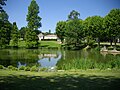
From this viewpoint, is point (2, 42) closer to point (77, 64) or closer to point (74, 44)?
point (77, 64)

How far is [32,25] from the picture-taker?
5712 cm

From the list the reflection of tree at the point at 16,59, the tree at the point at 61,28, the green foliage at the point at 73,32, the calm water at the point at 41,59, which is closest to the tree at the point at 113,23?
the green foliage at the point at 73,32

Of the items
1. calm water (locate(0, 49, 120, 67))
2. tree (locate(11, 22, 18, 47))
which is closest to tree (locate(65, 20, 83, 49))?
tree (locate(11, 22, 18, 47))

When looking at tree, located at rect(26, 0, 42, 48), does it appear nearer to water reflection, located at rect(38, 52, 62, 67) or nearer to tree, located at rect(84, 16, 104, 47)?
tree, located at rect(84, 16, 104, 47)

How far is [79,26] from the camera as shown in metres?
66.5

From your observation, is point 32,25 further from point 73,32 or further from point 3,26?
point 3,26

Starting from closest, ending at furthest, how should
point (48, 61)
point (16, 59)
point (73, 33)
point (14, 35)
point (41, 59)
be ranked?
1. point (48, 61)
2. point (16, 59)
3. point (41, 59)
4. point (14, 35)
5. point (73, 33)

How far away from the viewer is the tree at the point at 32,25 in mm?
53716

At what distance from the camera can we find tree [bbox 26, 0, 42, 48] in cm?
5372

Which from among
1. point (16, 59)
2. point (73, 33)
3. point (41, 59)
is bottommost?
point (41, 59)

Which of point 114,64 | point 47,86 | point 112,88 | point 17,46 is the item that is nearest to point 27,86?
point 47,86

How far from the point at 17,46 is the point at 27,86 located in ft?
174

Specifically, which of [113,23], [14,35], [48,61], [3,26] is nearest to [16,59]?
[48,61]

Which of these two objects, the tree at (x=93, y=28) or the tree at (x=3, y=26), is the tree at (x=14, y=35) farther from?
the tree at (x=93, y=28)
